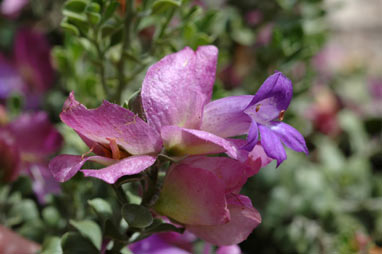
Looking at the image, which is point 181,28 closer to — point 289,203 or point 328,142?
point 289,203

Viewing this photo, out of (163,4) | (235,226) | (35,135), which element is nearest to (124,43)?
(163,4)

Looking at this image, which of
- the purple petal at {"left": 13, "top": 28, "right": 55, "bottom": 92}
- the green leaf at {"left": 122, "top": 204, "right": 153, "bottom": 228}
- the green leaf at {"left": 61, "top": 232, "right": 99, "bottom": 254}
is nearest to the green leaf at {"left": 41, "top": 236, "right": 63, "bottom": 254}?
the green leaf at {"left": 61, "top": 232, "right": 99, "bottom": 254}

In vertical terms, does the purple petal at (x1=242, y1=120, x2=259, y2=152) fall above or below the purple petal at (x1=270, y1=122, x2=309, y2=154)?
above

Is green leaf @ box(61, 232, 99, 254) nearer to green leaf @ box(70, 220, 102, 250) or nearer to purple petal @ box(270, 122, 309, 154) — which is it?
green leaf @ box(70, 220, 102, 250)

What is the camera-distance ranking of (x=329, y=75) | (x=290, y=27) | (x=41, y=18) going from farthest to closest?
(x=329, y=75)
(x=41, y=18)
(x=290, y=27)

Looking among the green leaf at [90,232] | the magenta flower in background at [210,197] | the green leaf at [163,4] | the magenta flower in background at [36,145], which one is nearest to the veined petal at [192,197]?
the magenta flower in background at [210,197]

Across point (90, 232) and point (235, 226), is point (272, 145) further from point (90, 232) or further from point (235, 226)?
point (90, 232)

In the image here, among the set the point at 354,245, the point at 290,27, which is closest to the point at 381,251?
the point at 354,245

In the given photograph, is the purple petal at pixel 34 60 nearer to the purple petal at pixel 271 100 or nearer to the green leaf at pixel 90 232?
the green leaf at pixel 90 232
